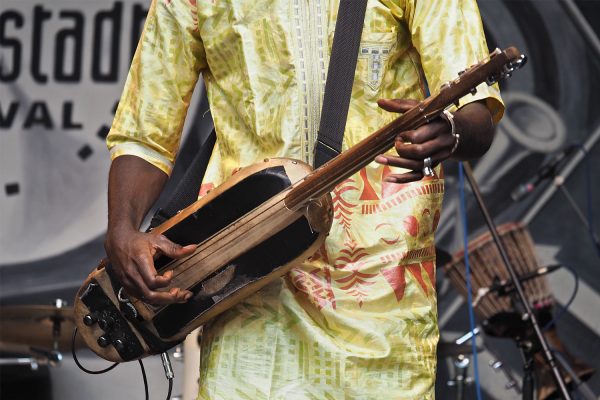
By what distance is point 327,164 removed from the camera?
7.21ft

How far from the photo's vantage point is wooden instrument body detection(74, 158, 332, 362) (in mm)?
2266

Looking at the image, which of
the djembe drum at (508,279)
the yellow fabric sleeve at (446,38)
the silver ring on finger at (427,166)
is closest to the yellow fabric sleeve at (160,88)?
the yellow fabric sleeve at (446,38)

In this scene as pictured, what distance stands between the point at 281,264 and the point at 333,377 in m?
0.27

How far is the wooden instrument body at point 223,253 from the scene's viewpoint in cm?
227

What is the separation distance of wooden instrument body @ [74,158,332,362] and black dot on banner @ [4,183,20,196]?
13.2ft

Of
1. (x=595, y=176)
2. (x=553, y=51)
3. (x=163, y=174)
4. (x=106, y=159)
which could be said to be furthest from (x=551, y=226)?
(x=163, y=174)

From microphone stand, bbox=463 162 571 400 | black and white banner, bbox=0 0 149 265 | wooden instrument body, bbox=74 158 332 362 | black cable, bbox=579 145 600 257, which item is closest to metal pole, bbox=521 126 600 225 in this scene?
black cable, bbox=579 145 600 257

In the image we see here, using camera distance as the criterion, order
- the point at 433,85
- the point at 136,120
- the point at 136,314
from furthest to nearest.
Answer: the point at 136,120
the point at 136,314
the point at 433,85

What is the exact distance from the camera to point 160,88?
2682mm

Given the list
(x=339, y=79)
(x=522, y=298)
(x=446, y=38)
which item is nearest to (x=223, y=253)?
(x=339, y=79)

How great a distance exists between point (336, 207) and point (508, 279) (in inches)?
121

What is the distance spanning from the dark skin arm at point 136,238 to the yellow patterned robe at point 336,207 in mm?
157

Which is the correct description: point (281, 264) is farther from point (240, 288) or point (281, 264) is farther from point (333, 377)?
point (333, 377)

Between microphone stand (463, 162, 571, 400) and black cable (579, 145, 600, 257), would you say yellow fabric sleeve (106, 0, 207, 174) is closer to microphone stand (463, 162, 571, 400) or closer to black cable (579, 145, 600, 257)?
microphone stand (463, 162, 571, 400)
